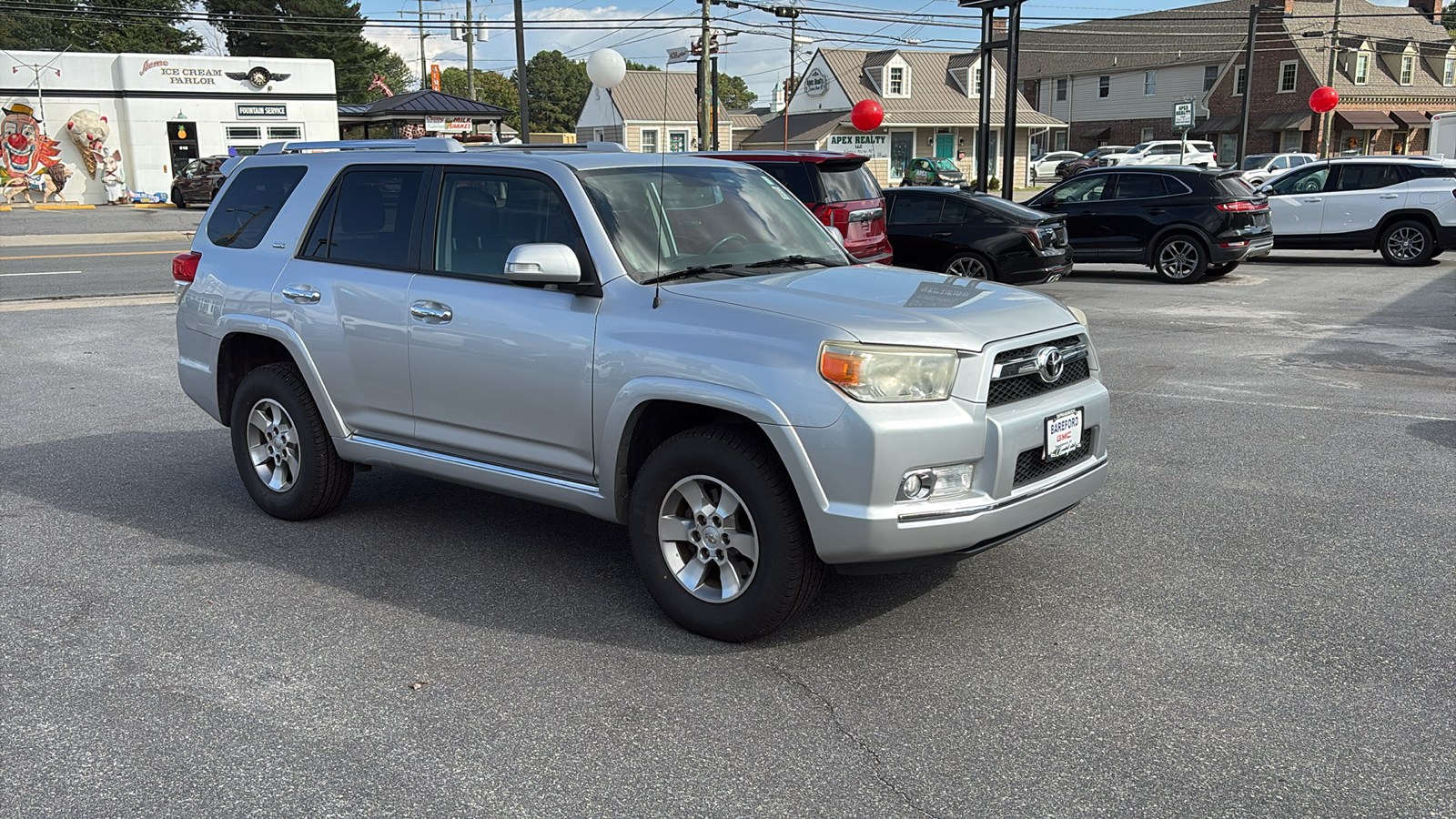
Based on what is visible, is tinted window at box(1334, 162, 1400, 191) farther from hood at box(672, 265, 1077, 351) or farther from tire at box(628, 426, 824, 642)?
tire at box(628, 426, 824, 642)

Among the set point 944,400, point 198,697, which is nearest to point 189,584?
point 198,697

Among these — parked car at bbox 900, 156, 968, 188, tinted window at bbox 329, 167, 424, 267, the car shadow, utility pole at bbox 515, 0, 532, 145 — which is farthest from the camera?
parked car at bbox 900, 156, 968, 188

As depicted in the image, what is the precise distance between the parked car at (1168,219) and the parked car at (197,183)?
1134 inches

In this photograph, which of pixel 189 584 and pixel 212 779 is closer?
A: pixel 212 779

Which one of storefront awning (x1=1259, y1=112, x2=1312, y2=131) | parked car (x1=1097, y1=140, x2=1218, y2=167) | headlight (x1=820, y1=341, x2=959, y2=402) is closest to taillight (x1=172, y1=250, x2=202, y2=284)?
headlight (x1=820, y1=341, x2=959, y2=402)

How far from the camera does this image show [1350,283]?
661 inches

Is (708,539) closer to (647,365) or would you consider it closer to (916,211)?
(647,365)

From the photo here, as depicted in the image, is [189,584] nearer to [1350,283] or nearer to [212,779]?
[212,779]

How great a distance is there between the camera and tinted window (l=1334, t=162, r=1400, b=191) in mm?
18719

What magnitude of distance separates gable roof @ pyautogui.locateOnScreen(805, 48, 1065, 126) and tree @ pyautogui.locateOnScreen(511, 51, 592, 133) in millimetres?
66545

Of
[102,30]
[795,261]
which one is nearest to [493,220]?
[795,261]

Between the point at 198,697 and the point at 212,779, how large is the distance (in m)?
0.61

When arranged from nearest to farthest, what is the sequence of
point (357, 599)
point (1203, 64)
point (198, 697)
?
point (198, 697)
point (357, 599)
point (1203, 64)

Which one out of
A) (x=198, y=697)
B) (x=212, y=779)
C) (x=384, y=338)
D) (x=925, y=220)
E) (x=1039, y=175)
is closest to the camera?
(x=212, y=779)
